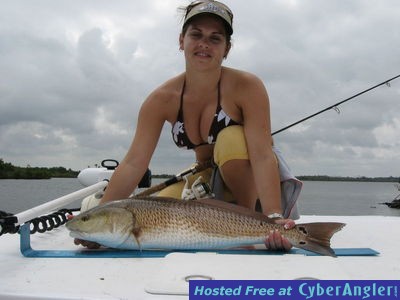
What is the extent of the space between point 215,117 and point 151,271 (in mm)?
1599

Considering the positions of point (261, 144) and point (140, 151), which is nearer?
point (261, 144)

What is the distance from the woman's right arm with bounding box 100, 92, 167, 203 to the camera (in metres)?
3.11

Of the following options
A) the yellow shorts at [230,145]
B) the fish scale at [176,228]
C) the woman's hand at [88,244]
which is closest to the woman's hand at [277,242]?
the fish scale at [176,228]

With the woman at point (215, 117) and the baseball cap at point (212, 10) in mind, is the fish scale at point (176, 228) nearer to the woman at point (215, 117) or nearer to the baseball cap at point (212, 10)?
the woman at point (215, 117)

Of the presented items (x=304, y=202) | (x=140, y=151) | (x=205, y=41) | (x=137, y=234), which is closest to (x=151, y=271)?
(x=137, y=234)

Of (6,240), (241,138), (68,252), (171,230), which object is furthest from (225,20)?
(6,240)

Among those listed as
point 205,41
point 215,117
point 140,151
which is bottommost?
point 140,151

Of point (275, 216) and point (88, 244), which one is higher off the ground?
point (275, 216)

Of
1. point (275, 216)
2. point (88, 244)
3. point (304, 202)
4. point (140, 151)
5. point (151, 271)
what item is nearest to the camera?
point (151, 271)

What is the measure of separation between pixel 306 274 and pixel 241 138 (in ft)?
4.75

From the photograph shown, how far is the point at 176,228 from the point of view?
2.34 m

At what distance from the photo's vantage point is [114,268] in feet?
6.48

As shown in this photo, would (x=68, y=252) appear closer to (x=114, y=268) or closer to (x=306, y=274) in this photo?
(x=114, y=268)

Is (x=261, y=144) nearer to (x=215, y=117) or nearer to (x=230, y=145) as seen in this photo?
(x=230, y=145)
